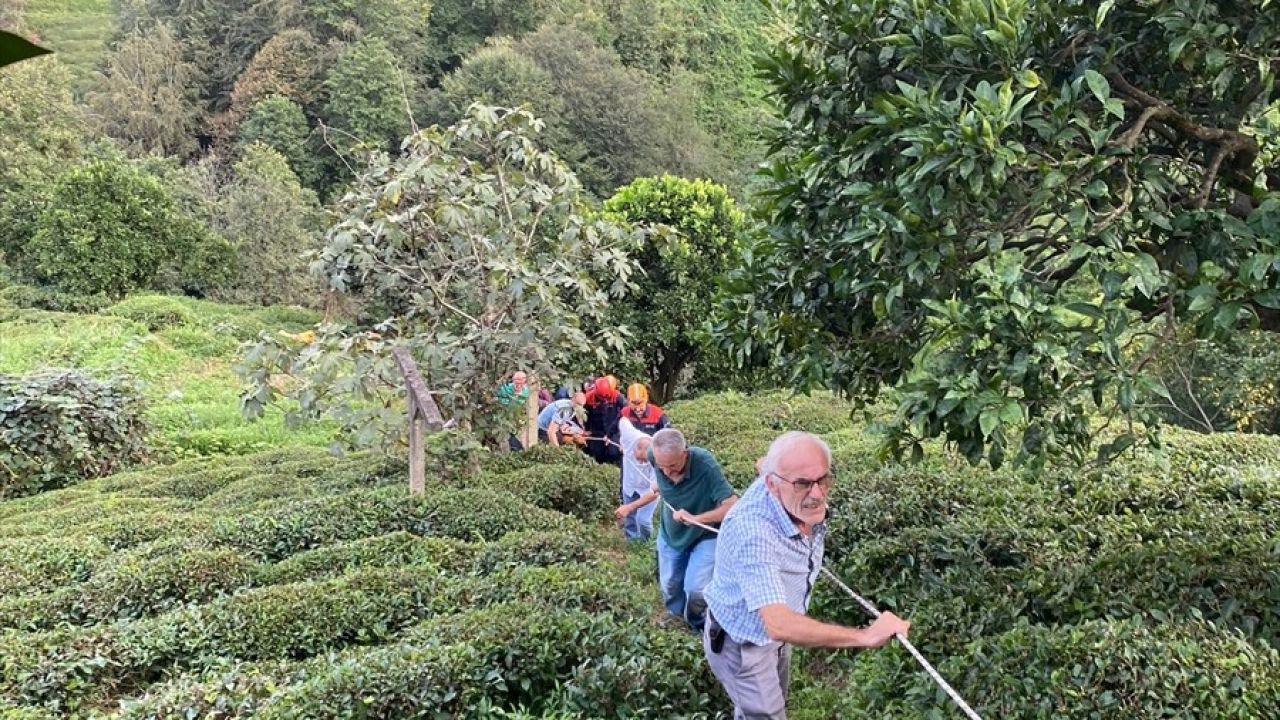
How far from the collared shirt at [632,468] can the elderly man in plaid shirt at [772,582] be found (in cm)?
320

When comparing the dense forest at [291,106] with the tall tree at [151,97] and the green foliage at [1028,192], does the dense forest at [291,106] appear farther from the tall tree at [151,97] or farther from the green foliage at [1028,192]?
the green foliage at [1028,192]

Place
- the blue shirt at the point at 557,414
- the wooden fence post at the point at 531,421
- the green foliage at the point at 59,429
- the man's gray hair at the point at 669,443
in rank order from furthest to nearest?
1. the green foliage at the point at 59,429
2. the wooden fence post at the point at 531,421
3. the blue shirt at the point at 557,414
4. the man's gray hair at the point at 669,443

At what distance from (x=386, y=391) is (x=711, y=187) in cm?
691

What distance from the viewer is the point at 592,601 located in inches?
201

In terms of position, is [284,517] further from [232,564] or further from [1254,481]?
[1254,481]

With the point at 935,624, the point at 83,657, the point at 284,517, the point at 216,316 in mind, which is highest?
the point at 935,624

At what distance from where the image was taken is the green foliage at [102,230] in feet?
74.7

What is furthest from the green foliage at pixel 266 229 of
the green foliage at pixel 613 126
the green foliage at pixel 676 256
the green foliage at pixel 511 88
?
the green foliage at pixel 676 256

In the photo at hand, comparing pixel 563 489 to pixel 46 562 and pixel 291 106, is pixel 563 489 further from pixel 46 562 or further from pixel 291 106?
pixel 291 106

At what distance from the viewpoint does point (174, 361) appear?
784 inches

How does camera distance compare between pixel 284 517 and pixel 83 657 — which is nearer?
pixel 83 657

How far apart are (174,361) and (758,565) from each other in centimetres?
1972

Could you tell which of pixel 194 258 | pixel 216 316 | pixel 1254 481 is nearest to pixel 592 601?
pixel 1254 481

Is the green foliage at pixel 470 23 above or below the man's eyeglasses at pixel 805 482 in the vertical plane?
above
